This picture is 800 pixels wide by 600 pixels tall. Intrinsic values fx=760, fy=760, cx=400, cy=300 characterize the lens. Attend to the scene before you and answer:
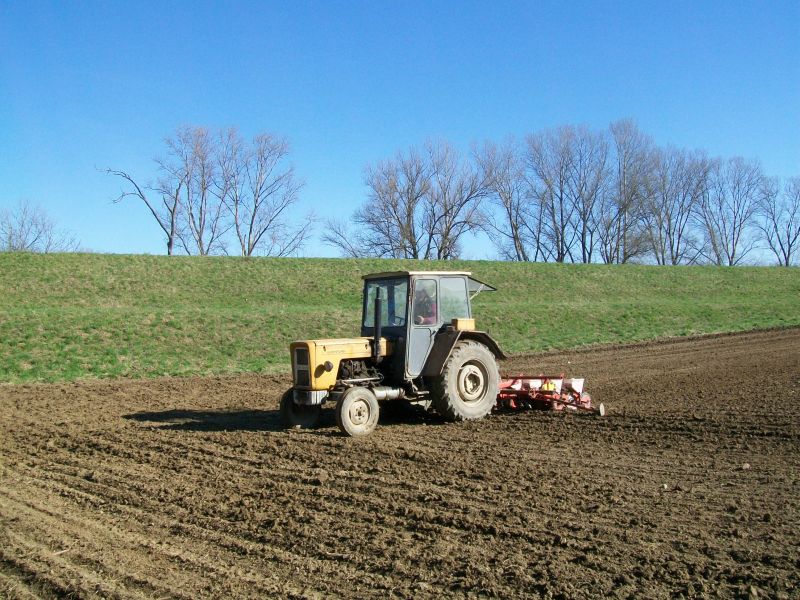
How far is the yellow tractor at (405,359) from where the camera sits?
31.5 feet

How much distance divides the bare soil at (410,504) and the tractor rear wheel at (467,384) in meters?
0.26

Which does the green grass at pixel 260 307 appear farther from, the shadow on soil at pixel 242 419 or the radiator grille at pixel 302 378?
the radiator grille at pixel 302 378

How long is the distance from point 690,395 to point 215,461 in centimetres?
777

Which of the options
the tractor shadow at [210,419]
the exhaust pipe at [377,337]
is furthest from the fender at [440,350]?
the tractor shadow at [210,419]

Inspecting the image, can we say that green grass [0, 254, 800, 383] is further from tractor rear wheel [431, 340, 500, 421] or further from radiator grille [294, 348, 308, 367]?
tractor rear wheel [431, 340, 500, 421]

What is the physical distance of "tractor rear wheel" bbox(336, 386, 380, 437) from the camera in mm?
9188

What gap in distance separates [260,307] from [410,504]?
19624 mm

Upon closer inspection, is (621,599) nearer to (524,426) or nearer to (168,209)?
(524,426)

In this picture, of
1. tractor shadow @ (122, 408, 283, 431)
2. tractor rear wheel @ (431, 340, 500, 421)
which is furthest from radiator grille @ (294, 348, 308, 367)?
tractor rear wheel @ (431, 340, 500, 421)

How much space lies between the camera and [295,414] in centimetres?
1012

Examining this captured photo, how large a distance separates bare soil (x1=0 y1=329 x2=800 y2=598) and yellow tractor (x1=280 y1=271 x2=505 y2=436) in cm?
39

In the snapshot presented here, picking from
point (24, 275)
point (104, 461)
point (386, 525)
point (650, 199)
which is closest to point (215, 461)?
point (104, 461)

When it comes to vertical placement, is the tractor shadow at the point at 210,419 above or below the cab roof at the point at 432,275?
below

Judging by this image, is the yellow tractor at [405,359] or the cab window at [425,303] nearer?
the yellow tractor at [405,359]
